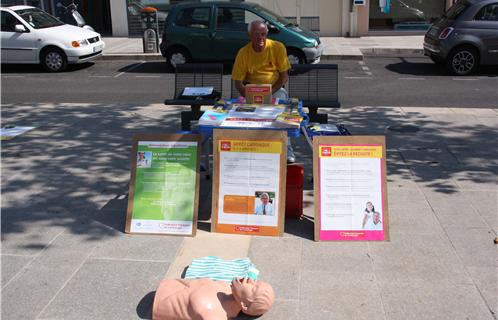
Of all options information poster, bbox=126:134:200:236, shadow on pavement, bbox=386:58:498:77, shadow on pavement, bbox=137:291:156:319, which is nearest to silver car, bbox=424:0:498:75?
shadow on pavement, bbox=386:58:498:77

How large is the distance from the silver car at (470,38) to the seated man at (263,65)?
8.08m

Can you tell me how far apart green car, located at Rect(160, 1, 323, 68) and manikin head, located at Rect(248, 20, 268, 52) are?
301 inches

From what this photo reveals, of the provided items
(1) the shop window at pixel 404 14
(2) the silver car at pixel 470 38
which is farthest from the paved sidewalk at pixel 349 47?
(2) the silver car at pixel 470 38

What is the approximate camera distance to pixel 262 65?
6707mm

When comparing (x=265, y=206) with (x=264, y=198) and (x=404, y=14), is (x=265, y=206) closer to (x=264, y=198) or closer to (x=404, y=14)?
(x=264, y=198)

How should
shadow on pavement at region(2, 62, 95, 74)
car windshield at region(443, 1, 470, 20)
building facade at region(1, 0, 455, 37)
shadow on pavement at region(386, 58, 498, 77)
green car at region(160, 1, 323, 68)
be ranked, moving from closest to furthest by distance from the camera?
1. car windshield at region(443, 1, 470, 20)
2. shadow on pavement at region(386, 58, 498, 77)
3. green car at region(160, 1, 323, 68)
4. shadow on pavement at region(2, 62, 95, 74)
5. building facade at region(1, 0, 455, 37)

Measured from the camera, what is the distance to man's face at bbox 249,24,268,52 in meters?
6.36

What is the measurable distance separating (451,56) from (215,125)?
385 inches

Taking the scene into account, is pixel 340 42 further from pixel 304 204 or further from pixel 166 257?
pixel 166 257

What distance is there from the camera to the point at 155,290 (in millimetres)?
4340

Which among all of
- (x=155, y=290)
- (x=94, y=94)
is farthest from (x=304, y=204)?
(x=94, y=94)

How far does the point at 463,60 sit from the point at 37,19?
10.6 meters

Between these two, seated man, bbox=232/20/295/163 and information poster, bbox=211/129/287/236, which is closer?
information poster, bbox=211/129/287/236

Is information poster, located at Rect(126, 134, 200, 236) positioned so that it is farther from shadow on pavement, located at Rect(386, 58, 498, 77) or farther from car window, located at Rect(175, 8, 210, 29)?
shadow on pavement, located at Rect(386, 58, 498, 77)
